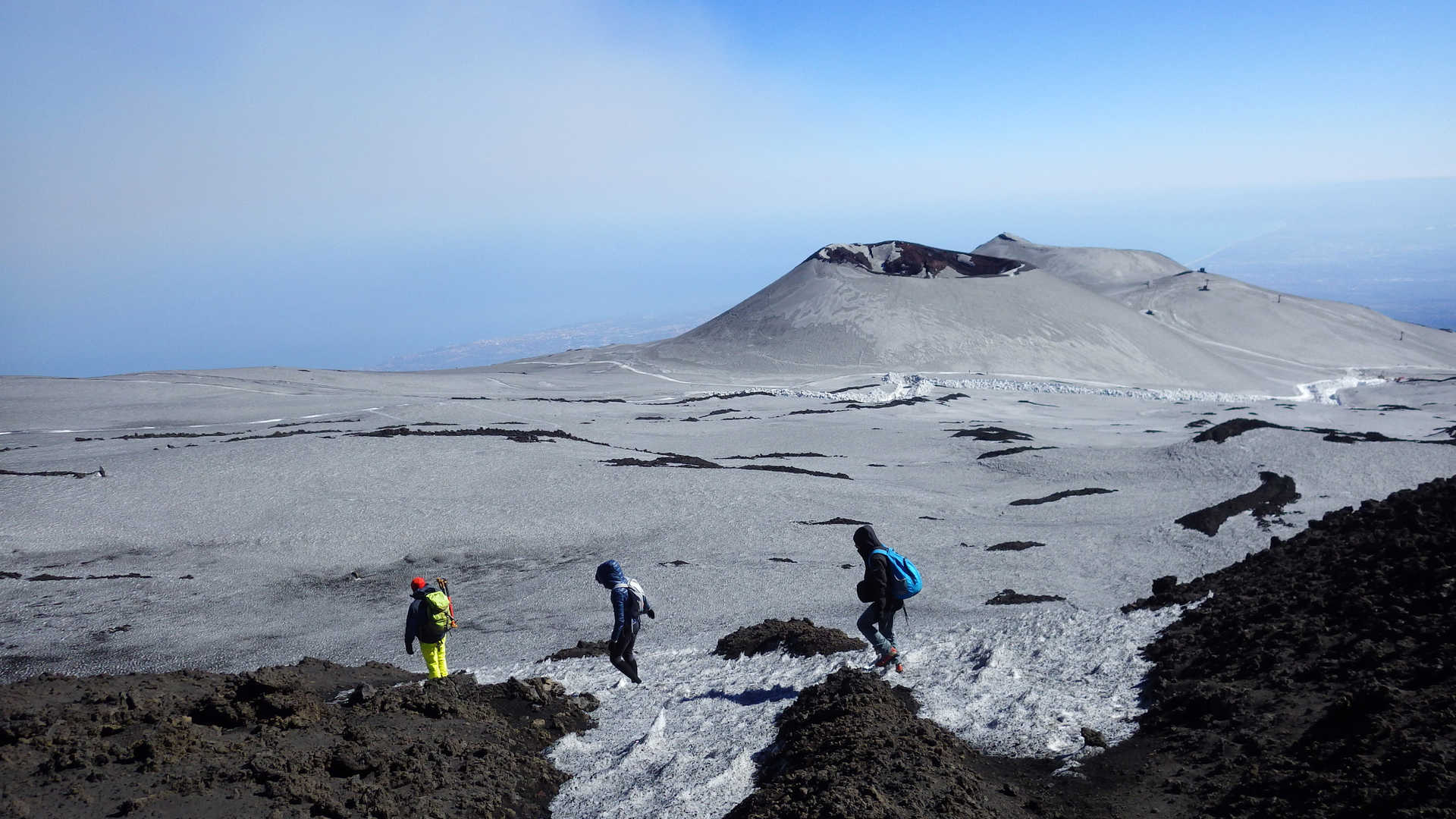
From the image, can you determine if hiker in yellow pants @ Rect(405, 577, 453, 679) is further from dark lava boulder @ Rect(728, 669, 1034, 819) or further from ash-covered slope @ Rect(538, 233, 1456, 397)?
ash-covered slope @ Rect(538, 233, 1456, 397)

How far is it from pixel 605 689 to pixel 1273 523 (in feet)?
58.5

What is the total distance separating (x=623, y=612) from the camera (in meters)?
10.7

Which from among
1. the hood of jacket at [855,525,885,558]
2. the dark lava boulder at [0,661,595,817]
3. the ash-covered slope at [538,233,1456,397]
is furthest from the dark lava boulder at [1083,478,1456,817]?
the ash-covered slope at [538,233,1456,397]

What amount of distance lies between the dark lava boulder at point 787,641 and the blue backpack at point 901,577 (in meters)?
1.36

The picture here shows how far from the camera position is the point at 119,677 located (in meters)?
10.6

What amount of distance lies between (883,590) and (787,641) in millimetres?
2159

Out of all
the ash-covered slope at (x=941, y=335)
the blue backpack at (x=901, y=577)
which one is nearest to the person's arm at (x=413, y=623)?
the blue backpack at (x=901, y=577)

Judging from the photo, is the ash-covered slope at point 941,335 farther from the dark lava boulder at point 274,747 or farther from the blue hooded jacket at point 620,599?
the dark lava boulder at point 274,747

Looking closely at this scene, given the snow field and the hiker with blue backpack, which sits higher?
the hiker with blue backpack

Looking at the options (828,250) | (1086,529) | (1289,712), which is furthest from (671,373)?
(1289,712)

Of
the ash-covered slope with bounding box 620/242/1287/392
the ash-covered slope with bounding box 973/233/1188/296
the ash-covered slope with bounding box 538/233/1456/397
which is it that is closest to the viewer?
the ash-covered slope with bounding box 620/242/1287/392

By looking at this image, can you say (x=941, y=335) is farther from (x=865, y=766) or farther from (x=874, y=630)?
(x=865, y=766)

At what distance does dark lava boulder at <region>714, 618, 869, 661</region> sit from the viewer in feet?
37.0

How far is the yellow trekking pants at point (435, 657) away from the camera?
→ 36.9 ft
